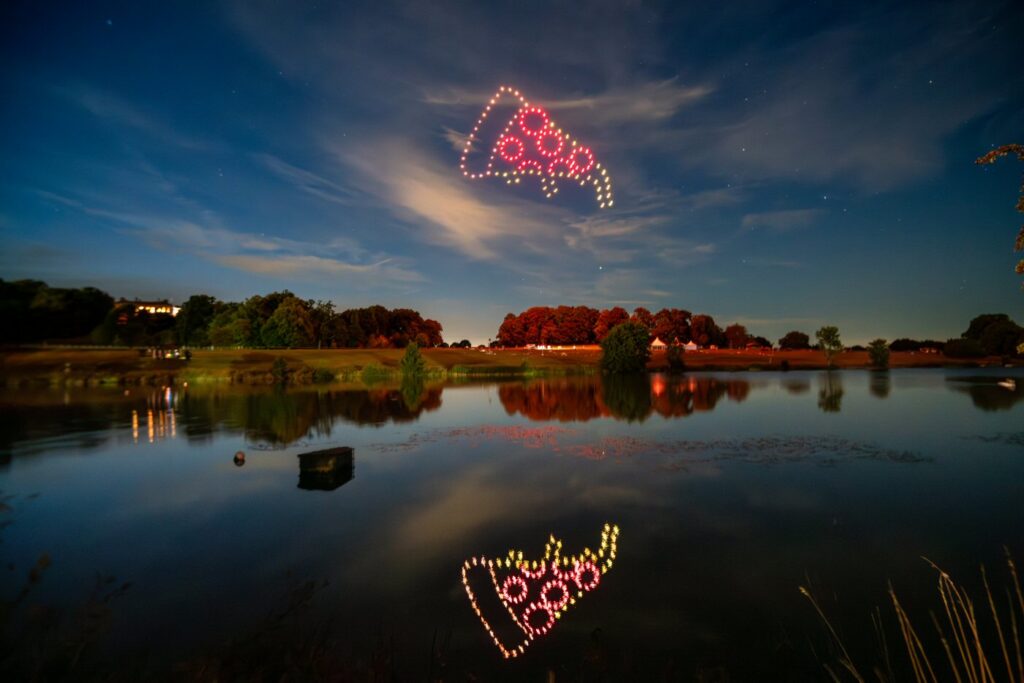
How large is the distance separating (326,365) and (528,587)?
86.3 m

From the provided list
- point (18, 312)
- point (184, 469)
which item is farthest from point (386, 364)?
point (184, 469)

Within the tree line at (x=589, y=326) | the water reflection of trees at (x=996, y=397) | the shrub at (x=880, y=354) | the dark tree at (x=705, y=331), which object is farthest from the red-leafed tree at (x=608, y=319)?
the water reflection of trees at (x=996, y=397)

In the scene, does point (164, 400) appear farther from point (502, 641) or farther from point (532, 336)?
point (532, 336)

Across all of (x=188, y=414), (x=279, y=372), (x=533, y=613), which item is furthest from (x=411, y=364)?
(x=533, y=613)

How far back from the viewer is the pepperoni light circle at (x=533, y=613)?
8836 mm

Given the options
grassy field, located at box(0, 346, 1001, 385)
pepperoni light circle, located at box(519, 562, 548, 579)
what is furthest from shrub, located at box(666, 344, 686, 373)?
pepperoni light circle, located at box(519, 562, 548, 579)

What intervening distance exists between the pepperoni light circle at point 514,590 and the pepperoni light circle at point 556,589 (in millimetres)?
386

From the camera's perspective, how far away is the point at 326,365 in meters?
90.6

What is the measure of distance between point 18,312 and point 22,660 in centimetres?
11257

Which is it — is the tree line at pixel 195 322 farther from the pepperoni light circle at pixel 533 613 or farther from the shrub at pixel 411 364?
the pepperoni light circle at pixel 533 613

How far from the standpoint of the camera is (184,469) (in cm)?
2183

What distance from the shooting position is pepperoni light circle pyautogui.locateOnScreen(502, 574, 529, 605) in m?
10.1

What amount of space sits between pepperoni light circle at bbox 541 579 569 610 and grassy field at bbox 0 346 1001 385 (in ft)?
234

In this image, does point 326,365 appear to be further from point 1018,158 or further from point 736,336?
point 736,336
